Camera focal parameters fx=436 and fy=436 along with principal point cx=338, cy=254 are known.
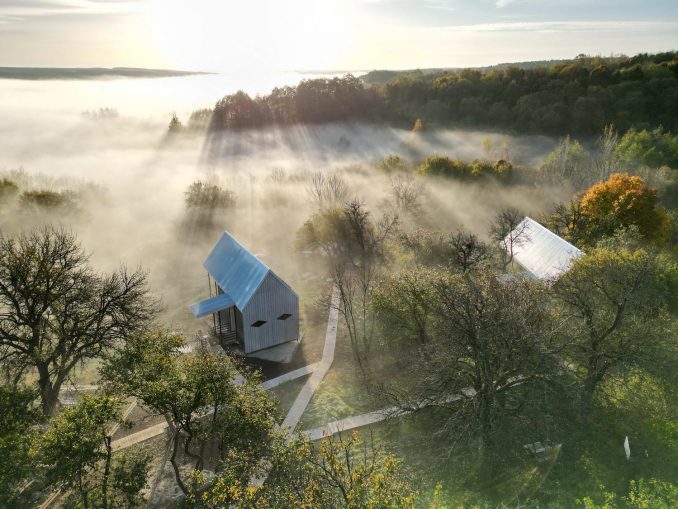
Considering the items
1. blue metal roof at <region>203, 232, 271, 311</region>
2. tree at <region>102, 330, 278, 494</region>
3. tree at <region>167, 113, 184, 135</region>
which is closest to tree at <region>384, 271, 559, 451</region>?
tree at <region>102, 330, 278, 494</region>

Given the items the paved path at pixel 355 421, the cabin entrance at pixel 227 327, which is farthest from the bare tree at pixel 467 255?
the cabin entrance at pixel 227 327

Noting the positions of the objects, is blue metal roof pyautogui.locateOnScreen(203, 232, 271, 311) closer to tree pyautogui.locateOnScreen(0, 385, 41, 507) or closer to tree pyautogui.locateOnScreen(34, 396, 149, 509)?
tree pyautogui.locateOnScreen(0, 385, 41, 507)

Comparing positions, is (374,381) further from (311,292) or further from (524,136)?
(524,136)

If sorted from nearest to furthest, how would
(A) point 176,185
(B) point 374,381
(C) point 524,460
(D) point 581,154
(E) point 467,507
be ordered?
1. (E) point 467,507
2. (C) point 524,460
3. (B) point 374,381
4. (D) point 581,154
5. (A) point 176,185

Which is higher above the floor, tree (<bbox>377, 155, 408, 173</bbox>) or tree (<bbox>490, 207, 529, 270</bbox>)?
tree (<bbox>377, 155, 408, 173</bbox>)

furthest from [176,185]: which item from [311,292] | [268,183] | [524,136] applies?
[524,136]

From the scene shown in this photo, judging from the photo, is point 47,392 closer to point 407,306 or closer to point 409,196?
point 407,306
